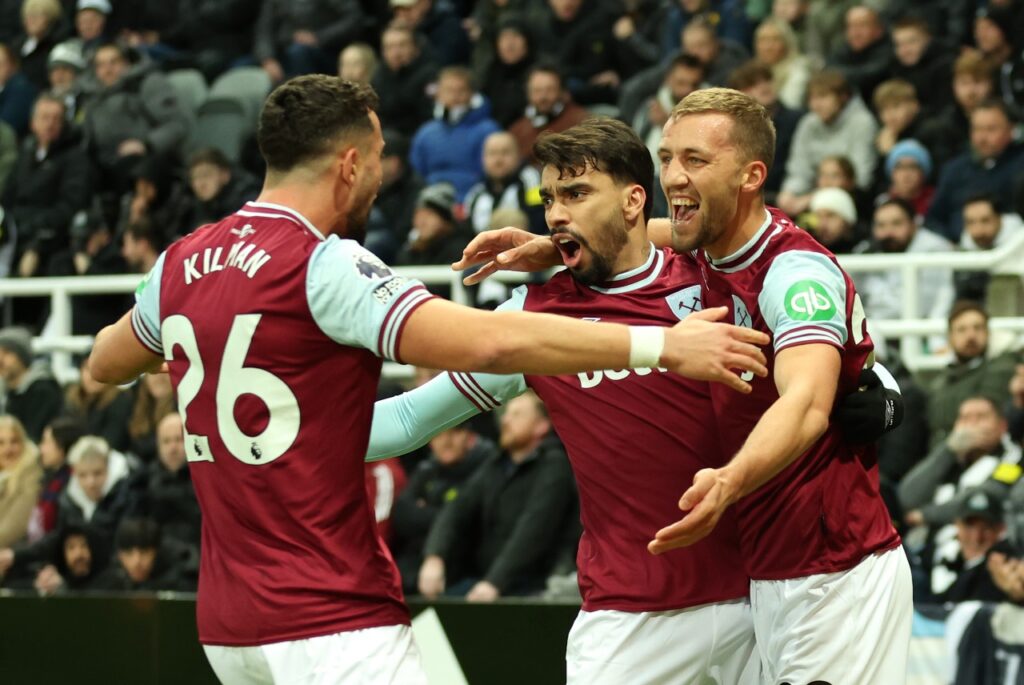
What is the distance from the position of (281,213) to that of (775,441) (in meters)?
1.34

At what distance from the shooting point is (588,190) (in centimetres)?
502

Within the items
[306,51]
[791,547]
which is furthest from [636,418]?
[306,51]

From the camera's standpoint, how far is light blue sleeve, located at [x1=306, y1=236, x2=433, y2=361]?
3988 millimetres

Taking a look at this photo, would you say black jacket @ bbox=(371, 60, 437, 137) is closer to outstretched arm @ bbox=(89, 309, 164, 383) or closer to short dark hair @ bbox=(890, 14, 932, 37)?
short dark hair @ bbox=(890, 14, 932, 37)

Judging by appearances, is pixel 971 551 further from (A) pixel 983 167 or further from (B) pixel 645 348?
(B) pixel 645 348

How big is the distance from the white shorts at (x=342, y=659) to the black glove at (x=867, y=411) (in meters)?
1.33

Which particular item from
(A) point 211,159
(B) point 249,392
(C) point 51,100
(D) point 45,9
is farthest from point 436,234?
(B) point 249,392

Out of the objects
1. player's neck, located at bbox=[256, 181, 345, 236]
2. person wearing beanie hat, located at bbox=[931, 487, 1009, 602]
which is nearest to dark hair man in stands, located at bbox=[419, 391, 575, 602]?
person wearing beanie hat, located at bbox=[931, 487, 1009, 602]

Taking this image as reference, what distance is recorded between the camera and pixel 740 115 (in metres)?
4.77

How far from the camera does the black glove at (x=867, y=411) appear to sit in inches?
179

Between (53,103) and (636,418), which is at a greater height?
(636,418)

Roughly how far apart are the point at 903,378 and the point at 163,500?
4.39 m

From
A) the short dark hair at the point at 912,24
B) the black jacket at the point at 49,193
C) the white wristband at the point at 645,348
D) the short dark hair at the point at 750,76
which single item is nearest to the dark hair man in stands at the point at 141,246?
the black jacket at the point at 49,193

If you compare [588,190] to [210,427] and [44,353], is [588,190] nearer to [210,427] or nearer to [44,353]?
[210,427]
